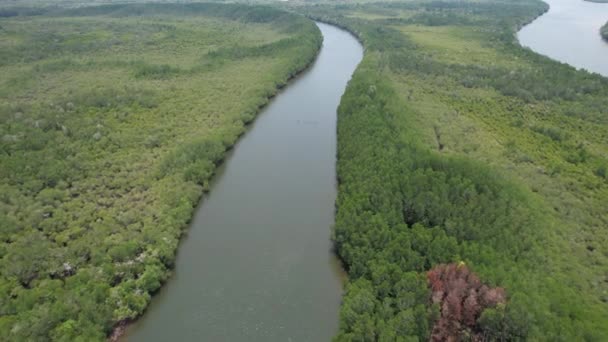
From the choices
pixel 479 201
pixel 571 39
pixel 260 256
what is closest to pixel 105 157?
pixel 260 256

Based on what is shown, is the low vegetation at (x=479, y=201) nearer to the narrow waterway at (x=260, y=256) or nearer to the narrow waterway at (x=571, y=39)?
the narrow waterway at (x=260, y=256)

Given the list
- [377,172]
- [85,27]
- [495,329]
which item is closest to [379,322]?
[495,329]

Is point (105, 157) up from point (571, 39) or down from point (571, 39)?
down

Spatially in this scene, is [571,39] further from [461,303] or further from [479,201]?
[461,303]

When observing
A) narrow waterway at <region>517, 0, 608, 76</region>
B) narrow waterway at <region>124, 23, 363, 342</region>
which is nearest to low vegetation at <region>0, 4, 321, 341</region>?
narrow waterway at <region>124, 23, 363, 342</region>

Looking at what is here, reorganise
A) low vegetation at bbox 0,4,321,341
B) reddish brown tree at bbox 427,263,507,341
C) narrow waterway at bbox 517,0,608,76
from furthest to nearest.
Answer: narrow waterway at bbox 517,0,608,76, low vegetation at bbox 0,4,321,341, reddish brown tree at bbox 427,263,507,341

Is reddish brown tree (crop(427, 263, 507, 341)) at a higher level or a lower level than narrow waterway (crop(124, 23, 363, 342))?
higher

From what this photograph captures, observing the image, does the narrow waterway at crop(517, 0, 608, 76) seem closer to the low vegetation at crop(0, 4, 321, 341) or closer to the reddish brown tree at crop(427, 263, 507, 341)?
the low vegetation at crop(0, 4, 321, 341)
